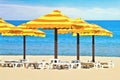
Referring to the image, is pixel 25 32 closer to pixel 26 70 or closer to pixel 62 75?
pixel 26 70

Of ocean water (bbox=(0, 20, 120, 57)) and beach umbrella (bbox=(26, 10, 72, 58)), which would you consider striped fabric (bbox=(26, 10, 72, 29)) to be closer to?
beach umbrella (bbox=(26, 10, 72, 58))

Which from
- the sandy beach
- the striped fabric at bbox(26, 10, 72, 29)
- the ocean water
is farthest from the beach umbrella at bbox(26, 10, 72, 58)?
the ocean water

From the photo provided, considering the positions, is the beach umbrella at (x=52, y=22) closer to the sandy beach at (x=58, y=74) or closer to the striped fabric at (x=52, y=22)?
the striped fabric at (x=52, y=22)

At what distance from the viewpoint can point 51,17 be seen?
66.5ft

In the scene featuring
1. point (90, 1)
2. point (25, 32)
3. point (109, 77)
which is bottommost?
point (109, 77)

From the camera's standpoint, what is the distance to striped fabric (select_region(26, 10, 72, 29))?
19.9 meters

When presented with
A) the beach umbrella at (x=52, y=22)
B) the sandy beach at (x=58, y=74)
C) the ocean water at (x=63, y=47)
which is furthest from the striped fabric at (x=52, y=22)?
the ocean water at (x=63, y=47)

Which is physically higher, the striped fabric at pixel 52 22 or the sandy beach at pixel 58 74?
the striped fabric at pixel 52 22

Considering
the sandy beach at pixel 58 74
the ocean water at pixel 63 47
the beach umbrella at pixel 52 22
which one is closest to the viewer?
the sandy beach at pixel 58 74

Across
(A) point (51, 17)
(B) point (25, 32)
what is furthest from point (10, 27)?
(A) point (51, 17)

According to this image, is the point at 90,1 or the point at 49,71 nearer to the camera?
the point at 49,71

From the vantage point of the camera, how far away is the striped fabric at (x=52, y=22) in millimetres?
19875

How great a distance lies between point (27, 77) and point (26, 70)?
8.08ft

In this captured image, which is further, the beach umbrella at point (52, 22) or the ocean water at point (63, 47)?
the ocean water at point (63, 47)
